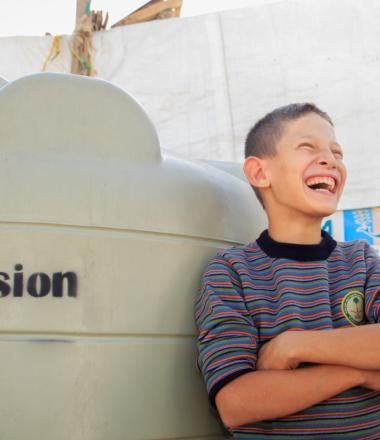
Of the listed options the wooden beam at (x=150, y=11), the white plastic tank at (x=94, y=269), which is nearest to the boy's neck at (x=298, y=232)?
the white plastic tank at (x=94, y=269)

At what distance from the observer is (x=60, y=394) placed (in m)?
0.84

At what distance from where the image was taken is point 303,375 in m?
0.81

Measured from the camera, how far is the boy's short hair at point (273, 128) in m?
1.06

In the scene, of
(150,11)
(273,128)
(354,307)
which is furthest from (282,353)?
(150,11)

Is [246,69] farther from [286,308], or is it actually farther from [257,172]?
[286,308]

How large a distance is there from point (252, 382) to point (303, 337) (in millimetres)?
80

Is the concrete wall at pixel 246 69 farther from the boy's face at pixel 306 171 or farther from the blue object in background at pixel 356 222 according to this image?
the boy's face at pixel 306 171

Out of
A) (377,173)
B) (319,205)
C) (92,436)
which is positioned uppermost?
(377,173)

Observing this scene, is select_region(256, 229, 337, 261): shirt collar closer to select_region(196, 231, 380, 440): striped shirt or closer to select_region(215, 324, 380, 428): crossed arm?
select_region(196, 231, 380, 440): striped shirt

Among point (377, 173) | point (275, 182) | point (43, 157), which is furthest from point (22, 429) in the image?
point (377, 173)

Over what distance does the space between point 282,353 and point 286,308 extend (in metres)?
0.09

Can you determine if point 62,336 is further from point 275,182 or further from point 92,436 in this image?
point 275,182

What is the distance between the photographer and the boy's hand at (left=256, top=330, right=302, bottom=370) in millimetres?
821

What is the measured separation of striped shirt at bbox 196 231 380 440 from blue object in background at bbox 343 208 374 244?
559cm
